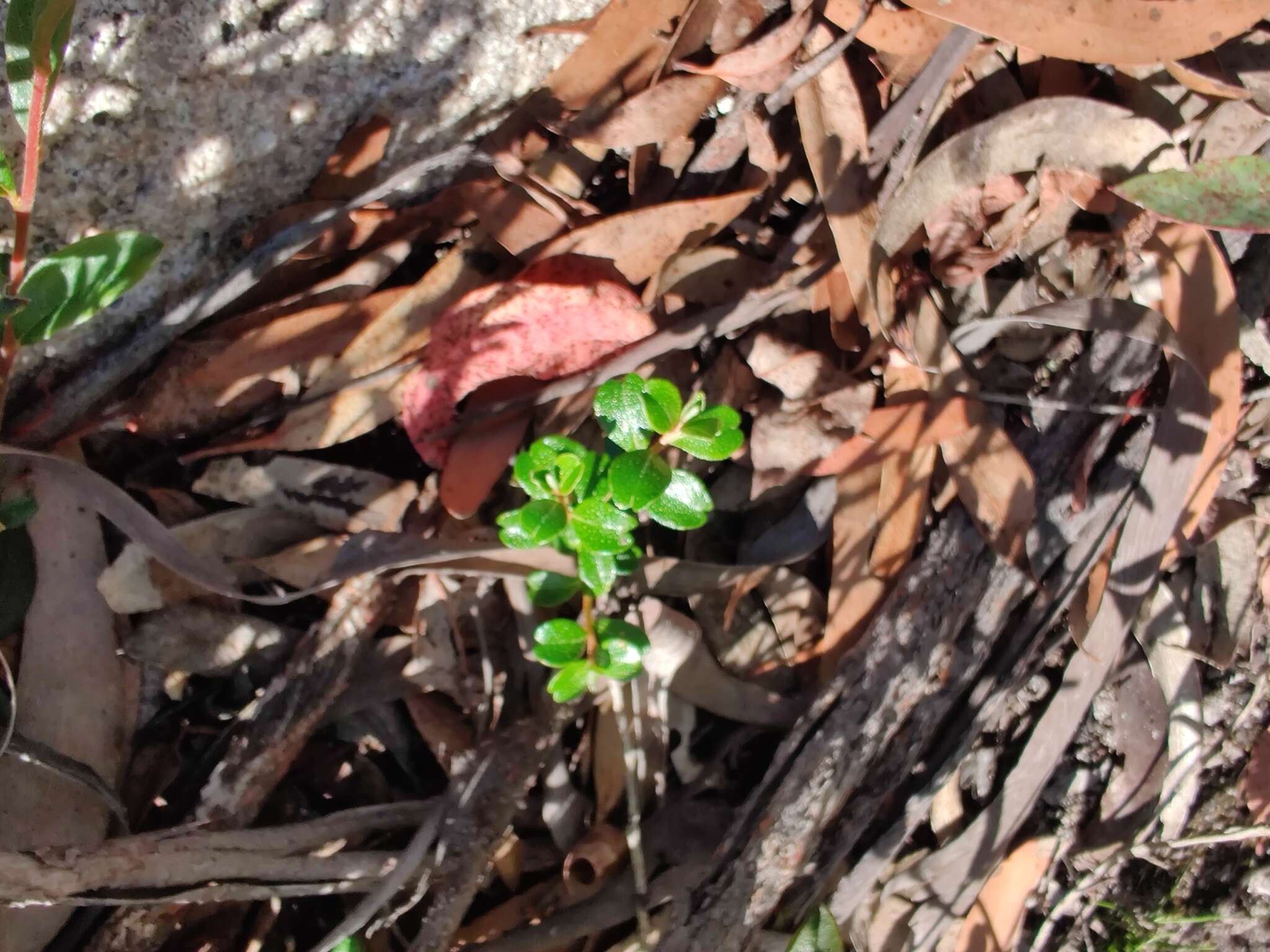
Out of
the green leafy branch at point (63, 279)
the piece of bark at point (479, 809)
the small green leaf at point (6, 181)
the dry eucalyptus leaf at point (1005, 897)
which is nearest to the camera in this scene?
the small green leaf at point (6, 181)

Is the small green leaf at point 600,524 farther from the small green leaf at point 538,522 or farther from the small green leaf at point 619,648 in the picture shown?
the small green leaf at point 619,648

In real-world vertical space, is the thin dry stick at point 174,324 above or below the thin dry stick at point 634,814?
above

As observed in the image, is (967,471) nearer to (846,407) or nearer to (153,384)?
(846,407)

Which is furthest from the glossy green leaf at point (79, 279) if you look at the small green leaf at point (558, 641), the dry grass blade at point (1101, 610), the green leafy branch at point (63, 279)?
the dry grass blade at point (1101, 610)

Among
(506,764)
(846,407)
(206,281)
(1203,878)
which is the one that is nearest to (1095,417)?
(846,407)

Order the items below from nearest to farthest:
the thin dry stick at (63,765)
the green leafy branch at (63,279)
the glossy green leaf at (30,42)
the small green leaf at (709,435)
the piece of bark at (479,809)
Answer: the glossy green leaf at (30,42) → the green leafy branch at (63,279) → the small green leaf at (709,435) → the thin dry stick at (63,765) → the piece of bark at (479,809)

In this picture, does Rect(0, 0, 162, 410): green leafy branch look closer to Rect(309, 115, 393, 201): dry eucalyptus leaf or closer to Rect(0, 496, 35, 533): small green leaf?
Rect(0, 496, 35, 533): small green leaf
